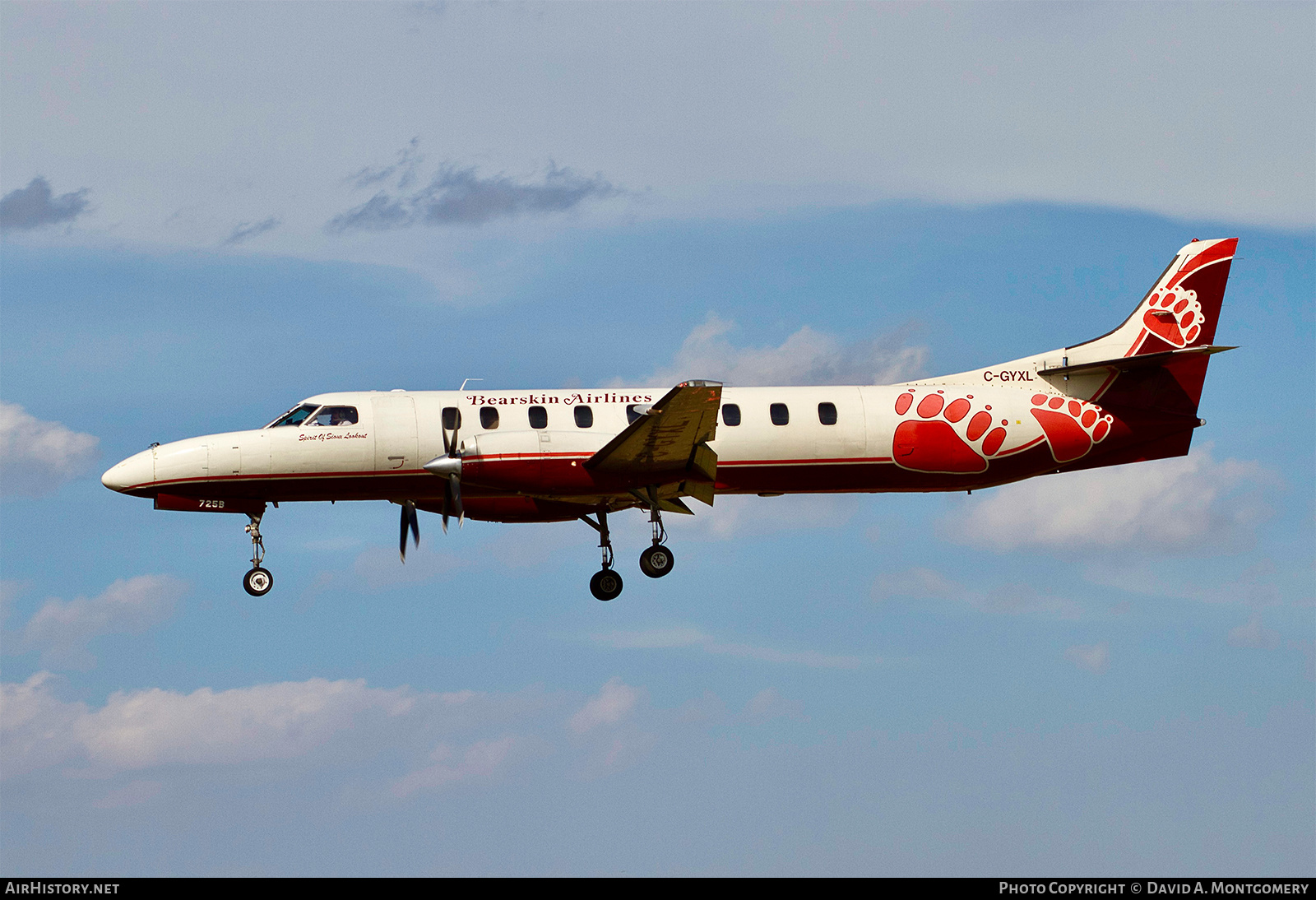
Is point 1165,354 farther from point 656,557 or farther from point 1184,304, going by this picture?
point 656,557

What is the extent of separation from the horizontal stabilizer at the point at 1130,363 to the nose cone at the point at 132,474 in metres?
21.6

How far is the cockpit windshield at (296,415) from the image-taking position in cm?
Answer: 3266

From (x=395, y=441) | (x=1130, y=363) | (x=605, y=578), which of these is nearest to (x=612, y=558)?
(x=605, y=578)

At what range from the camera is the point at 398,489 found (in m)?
32.9

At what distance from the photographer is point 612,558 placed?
35.7 m

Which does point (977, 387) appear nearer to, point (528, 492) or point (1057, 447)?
point (1057, 447)

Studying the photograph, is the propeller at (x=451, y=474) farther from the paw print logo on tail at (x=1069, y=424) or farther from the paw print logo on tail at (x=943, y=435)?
the paw print logo on tail at (x=1069, y=424)

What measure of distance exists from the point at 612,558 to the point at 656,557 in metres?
2.44

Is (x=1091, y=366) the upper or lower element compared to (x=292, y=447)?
upper

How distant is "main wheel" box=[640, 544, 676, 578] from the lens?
33.5m
